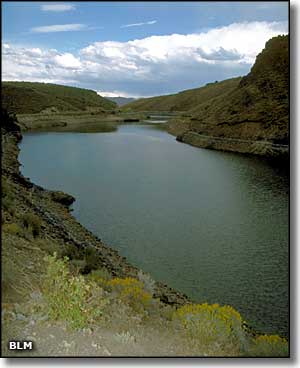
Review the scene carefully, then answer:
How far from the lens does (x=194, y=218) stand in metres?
16.6

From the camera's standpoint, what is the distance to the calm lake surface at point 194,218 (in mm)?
10852

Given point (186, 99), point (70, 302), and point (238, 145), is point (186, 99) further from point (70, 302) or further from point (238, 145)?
point (70, 302)

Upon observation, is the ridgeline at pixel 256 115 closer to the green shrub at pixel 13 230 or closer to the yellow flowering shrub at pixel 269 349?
the green shrub at pixel 13 230

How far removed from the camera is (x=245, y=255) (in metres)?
12.8

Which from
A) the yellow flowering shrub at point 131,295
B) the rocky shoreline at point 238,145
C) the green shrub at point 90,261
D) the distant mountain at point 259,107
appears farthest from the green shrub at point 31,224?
the distant mountain at point 259,107

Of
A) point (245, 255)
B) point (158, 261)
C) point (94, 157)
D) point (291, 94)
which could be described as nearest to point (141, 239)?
point (158, 261)

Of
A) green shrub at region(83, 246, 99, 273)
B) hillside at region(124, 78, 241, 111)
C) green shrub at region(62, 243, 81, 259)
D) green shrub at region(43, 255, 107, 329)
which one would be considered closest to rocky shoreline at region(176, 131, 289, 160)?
green shrub at region(83, 246, 99, 273)

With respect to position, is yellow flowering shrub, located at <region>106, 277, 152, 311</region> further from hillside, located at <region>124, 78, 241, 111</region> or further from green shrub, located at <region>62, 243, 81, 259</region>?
hillside, located at <region>124, 78, 241, 111</region>

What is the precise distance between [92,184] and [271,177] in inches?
442

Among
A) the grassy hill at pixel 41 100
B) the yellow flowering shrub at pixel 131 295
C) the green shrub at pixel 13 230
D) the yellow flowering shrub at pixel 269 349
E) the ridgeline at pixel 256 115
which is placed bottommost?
the yellow flowering shrub at pixel 269 349

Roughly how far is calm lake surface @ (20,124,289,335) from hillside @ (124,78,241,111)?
7344 cm

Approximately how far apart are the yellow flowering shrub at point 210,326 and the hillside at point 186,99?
95808mm

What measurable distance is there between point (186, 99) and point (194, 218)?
10504cm

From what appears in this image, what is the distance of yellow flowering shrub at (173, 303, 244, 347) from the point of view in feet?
17.7
